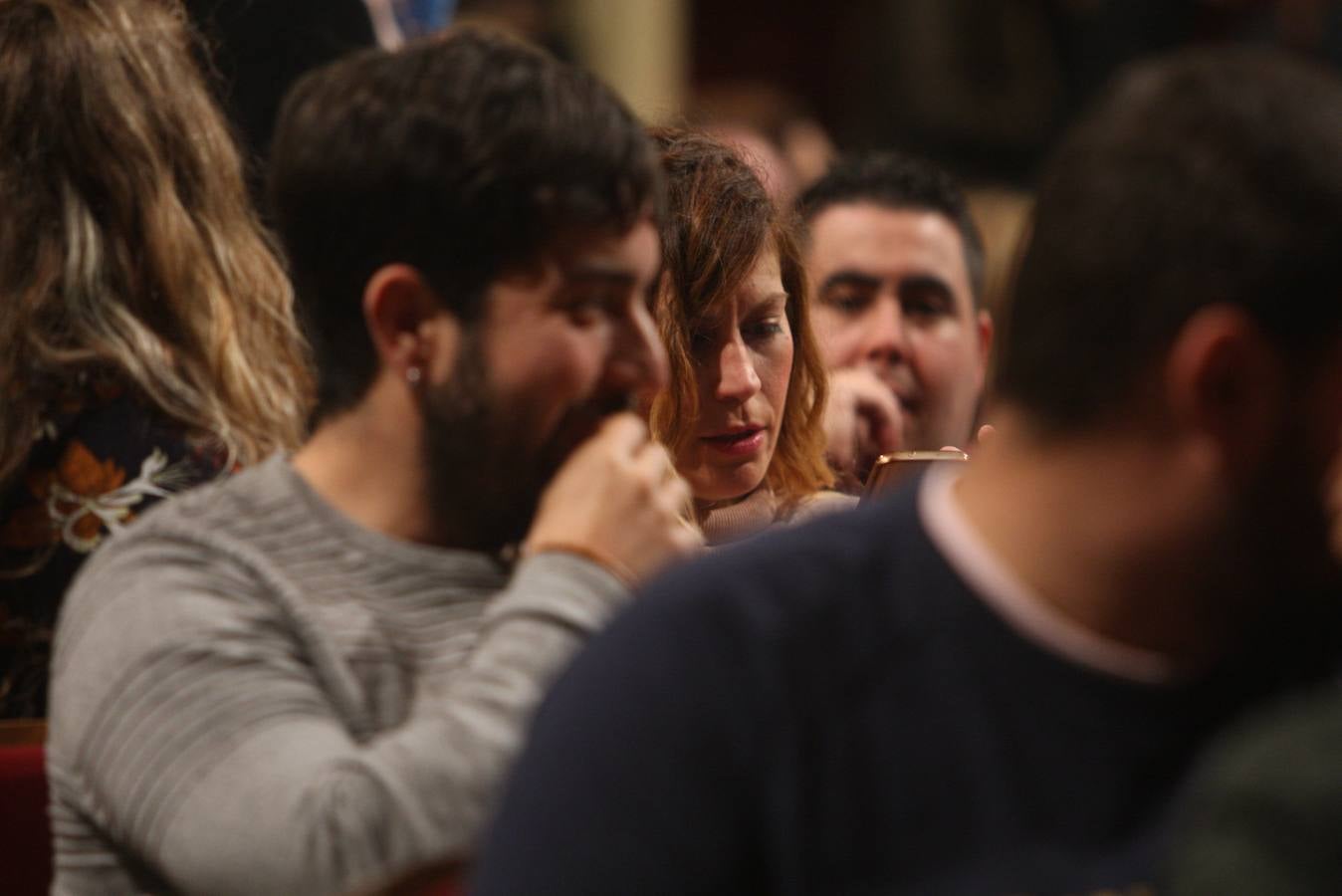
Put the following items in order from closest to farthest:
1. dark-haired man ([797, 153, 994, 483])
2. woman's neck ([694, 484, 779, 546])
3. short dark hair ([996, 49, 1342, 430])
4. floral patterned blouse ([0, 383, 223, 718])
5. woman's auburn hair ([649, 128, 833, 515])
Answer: short dark hair ([996, 49, 1342, 430]) < floral patterned blouse ([0, 383, 223, 718]) < woman's auburn hair ([649, 128, 833, 515]) < woman's neck ([694, 484, 779, 546]) < dark-haired man ([797, 153, 994, 483])

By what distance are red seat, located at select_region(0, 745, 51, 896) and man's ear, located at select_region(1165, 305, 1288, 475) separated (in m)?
1.17

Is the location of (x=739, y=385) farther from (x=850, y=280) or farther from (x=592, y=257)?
(x=850, y=280)

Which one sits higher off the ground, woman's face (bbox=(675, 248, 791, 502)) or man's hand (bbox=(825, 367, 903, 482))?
woman's face (bbox=(675, 248, 791, 502))

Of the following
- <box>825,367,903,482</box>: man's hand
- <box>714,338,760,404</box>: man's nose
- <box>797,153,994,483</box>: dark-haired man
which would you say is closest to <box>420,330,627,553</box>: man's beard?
<box>714,338,760,404</box>: man's nose

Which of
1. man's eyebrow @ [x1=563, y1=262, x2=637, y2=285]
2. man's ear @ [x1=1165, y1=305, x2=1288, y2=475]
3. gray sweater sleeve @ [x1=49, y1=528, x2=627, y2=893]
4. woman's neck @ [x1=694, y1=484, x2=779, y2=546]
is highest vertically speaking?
man's ear @ [x1=1165, y1=305, x2=1288, y2=475]

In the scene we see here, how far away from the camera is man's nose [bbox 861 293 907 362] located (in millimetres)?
3357

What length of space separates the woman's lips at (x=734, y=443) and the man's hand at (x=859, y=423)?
1.67ft

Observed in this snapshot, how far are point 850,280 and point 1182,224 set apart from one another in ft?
7.74

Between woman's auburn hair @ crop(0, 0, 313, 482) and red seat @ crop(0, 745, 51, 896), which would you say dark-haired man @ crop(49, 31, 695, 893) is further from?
woman's auburn hair @ crop(0, 0, 313, 482)

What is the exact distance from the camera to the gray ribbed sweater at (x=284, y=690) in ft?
4.13

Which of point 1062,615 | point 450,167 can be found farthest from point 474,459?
point 1062,615

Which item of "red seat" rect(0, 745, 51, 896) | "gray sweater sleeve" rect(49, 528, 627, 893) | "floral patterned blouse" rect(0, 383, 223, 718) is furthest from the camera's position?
"floral patterned blouse" rect(0, 383, 223, 718)

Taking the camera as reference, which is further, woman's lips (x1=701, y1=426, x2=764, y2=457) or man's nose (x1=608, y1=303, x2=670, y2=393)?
woman's lips (x1=701, y1=426, x2=764, y2=457)

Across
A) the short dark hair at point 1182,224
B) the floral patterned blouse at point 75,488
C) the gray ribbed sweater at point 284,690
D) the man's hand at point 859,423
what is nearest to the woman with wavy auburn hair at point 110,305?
the floral patterned blouse at point 75,488
